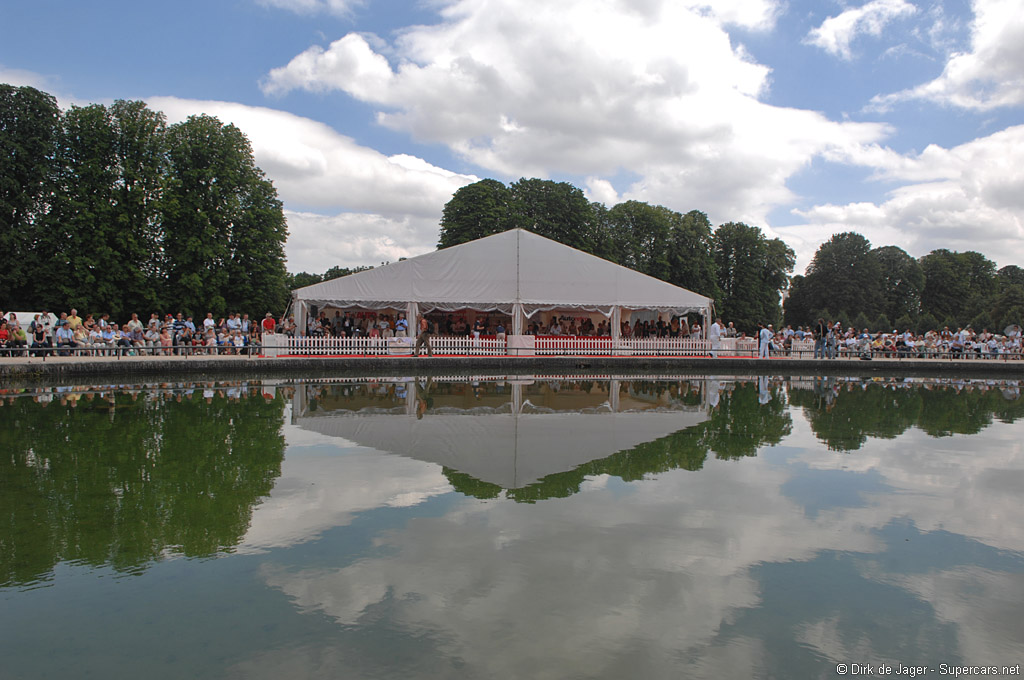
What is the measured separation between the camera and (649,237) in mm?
39500

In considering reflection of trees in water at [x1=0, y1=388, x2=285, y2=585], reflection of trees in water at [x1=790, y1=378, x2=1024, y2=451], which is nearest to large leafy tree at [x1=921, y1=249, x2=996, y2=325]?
reflection of trees in water at [x1=790, y1=378, x2=1024, y2=451]

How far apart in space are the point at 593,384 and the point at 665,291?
8.00m

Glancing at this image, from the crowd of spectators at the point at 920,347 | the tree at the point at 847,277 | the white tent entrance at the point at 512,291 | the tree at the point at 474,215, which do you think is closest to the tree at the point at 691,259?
the tree at the point at 474,215

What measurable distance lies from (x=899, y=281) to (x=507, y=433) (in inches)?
2259

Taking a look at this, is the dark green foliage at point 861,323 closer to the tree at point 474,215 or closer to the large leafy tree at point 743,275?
the large leafy tree at point 743,275

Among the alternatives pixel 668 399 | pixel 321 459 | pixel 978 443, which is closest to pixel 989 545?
pixel 978 443

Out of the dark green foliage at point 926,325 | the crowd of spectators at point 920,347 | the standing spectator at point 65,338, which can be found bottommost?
the crowd of spectators at point 920,347

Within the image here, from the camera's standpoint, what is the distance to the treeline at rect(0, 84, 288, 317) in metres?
22.8

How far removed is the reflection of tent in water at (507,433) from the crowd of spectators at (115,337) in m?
9.46

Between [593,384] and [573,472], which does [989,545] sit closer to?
[573,472]

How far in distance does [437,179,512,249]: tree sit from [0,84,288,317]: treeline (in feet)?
31.3

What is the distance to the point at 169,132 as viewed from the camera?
26.2 meters

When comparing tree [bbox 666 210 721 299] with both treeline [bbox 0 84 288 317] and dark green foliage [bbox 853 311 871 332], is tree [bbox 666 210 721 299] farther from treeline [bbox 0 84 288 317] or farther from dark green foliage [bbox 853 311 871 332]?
treeline [bbox 0 84 288 317]

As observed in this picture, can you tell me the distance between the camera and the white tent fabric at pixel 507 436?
650 cm
